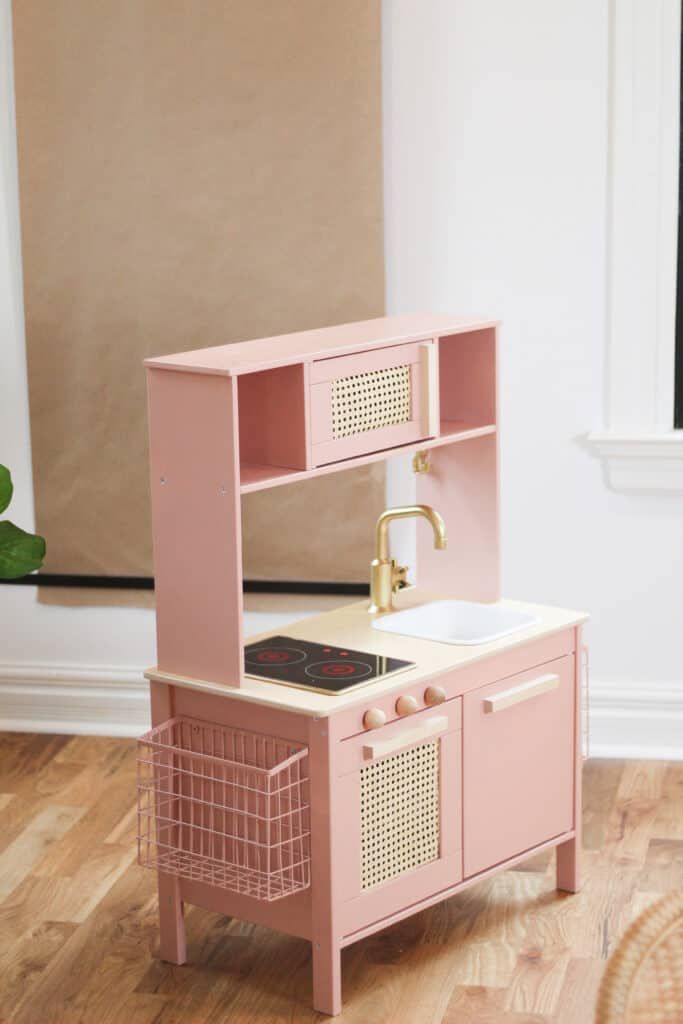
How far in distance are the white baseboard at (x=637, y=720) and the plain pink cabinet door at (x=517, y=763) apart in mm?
795

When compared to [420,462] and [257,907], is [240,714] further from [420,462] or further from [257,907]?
[420,462]

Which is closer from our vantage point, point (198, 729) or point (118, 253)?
point (198, 729)

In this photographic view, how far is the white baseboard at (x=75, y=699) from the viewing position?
14.2ft

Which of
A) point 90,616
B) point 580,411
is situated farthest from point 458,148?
point 90,616

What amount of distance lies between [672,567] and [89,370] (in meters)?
1.52

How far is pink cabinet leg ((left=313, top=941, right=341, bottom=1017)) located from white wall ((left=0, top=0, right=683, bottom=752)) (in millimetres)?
1446

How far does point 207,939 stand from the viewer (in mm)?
3186

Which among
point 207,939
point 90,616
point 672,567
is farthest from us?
point 90,616

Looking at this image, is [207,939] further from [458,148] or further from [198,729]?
[458,148]

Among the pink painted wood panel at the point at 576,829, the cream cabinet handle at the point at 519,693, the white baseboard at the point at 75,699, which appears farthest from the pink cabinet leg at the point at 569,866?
the white baseboard at the point at 75,699

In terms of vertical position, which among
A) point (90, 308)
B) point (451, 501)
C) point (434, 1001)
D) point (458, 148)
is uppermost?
point (458, 148)

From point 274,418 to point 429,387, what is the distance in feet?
1.12

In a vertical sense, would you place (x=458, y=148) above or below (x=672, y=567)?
above

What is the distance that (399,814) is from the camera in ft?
9.71
